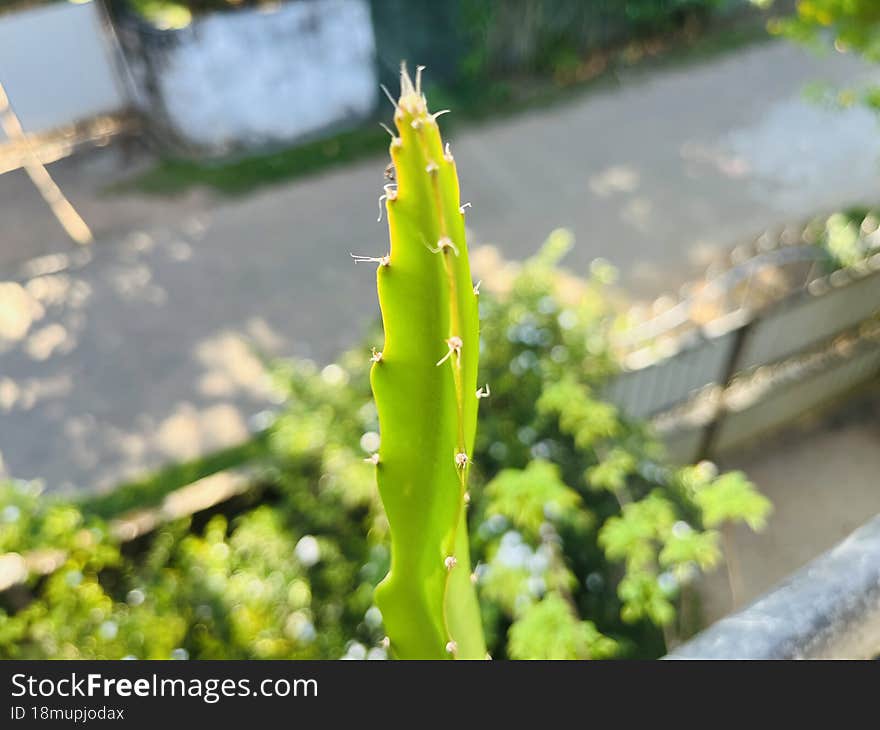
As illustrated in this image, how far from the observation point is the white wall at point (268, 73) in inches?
251

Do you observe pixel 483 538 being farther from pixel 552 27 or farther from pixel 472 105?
pixel 552 27

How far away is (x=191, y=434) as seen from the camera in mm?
4797

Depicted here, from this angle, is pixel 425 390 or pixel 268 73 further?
pixel 268 73

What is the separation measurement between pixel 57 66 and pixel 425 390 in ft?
22.7

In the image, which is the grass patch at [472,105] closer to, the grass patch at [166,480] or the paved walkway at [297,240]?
the paved walkway at [297,240]

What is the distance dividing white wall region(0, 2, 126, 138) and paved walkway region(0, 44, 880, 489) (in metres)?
0.47

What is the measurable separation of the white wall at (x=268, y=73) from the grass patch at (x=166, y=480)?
3359 mm

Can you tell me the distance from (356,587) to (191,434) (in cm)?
237

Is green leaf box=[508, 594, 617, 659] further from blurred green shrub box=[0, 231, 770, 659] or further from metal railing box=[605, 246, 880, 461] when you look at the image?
metal railing box=[605, 246, 880, 461]

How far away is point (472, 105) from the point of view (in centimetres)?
764

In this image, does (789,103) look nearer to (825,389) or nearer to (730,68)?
(730,68)

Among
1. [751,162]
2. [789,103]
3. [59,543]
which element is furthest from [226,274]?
[789,103]

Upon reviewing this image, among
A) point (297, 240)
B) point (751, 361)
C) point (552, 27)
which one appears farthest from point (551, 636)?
point (552, 27)

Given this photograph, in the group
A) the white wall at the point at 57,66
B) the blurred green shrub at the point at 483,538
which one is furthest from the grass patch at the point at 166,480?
the white wall at the point at 57,66
